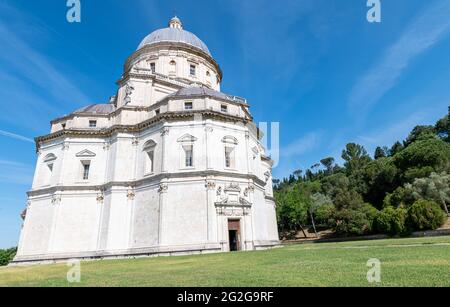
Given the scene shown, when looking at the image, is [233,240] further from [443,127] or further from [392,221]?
[443,127]

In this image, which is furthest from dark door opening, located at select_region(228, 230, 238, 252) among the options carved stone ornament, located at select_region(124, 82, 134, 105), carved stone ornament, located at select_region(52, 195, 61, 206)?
carved stone ornament, located at select_region(124, 82, 134, 105)

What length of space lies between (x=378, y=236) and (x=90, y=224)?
34751 mm

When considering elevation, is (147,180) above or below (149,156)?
below

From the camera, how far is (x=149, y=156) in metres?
27.8

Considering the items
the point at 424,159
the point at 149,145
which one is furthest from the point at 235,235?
the point at 424,159

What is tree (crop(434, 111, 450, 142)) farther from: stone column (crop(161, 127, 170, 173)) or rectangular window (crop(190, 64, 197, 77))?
stone column (crop(161, 127, 170, 173))

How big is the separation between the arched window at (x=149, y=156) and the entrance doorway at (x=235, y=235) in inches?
340

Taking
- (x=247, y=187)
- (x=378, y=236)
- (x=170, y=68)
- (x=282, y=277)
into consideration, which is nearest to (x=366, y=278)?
(x=282, y=277)

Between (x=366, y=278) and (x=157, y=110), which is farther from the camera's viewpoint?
(x=157, y=110)

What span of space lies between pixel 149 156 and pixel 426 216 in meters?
31.1

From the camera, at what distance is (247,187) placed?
26016 mm

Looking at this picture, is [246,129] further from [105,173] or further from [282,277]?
[282,277]
